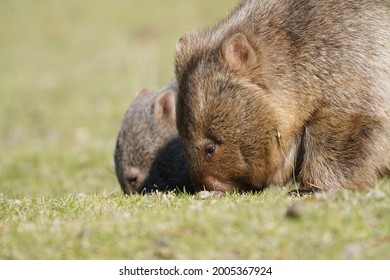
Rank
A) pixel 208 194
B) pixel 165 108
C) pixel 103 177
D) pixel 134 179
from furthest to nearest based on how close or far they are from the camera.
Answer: pixel 103 177, pixel 165 108, pixel 134 179, pixel 208 194

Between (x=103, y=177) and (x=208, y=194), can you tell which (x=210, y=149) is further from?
(x=103, y=177)

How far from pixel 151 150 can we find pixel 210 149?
2.22m

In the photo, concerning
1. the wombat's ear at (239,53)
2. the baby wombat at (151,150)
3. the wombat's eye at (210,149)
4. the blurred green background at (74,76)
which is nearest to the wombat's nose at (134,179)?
the baby wombat at (151,150)

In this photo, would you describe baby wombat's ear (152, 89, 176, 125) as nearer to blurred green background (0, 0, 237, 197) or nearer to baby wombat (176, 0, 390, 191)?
blurred green background (0, 0, 237, 197)

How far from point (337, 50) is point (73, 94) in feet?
40.6

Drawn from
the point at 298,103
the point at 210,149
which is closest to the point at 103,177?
the point at 210,149

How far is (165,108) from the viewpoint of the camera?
8391mm

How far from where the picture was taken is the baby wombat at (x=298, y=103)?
582 cm

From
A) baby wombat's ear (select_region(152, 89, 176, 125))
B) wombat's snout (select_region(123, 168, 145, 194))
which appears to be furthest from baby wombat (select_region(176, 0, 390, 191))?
baby wombat's ear (select_region(152, 89, 176, 125))

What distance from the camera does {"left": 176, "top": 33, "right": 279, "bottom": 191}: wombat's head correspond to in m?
5.97

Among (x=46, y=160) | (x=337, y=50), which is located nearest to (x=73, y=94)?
(x=46, y=160)

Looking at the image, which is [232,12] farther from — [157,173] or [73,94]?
[73,94]

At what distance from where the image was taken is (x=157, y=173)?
8.08 m

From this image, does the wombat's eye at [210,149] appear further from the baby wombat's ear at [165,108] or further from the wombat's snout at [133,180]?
the baby wombat's ear at [165,108]
